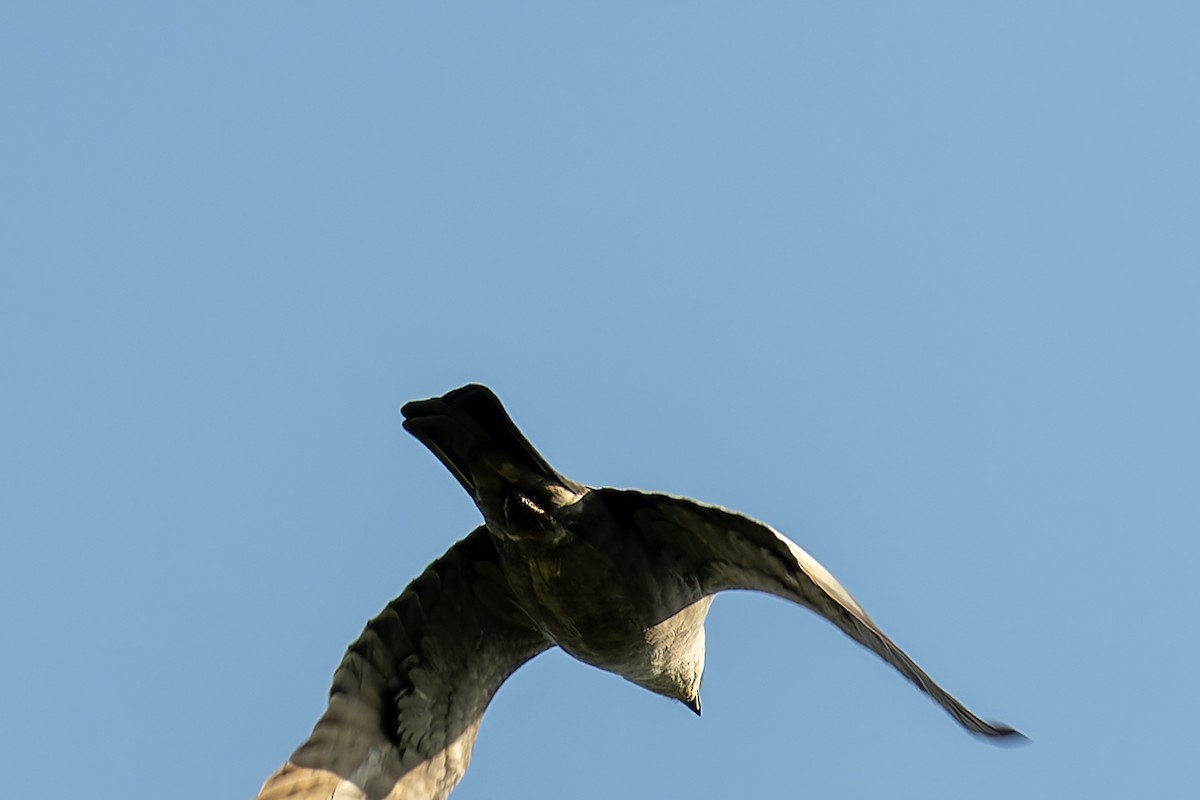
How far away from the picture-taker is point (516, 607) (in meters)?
7.93

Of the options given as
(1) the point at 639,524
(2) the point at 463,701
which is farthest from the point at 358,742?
(1) the point at 639,524

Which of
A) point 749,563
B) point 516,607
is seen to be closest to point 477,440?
point 516,607

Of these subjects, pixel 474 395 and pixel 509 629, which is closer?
pixel 474 395

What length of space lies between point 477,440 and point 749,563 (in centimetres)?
145

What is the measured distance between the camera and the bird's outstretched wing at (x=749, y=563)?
5.73 meters

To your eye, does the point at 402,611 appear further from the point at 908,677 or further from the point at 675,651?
the point at 908,677

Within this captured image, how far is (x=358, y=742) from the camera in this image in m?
8.02

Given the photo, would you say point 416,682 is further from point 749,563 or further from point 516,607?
point 749,563

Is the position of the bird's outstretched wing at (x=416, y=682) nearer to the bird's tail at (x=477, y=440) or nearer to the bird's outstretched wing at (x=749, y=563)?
the bird's tail at (x=477, y=440)

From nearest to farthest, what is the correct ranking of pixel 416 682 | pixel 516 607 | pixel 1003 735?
pixel 1003 735 < pixel 516 607 < pixel 416 682

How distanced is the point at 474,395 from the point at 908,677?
2.48 meters

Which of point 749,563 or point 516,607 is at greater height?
point 516,607

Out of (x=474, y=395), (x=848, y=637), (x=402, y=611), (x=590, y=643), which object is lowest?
(x=848, y=637)

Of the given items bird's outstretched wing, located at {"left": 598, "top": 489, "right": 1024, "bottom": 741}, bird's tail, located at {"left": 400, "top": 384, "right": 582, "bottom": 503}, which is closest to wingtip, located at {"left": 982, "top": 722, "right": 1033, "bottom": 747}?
bird's outstretched wing, located at {"left": 598, "top": 489, "right": 1024, "bottom": 741}
